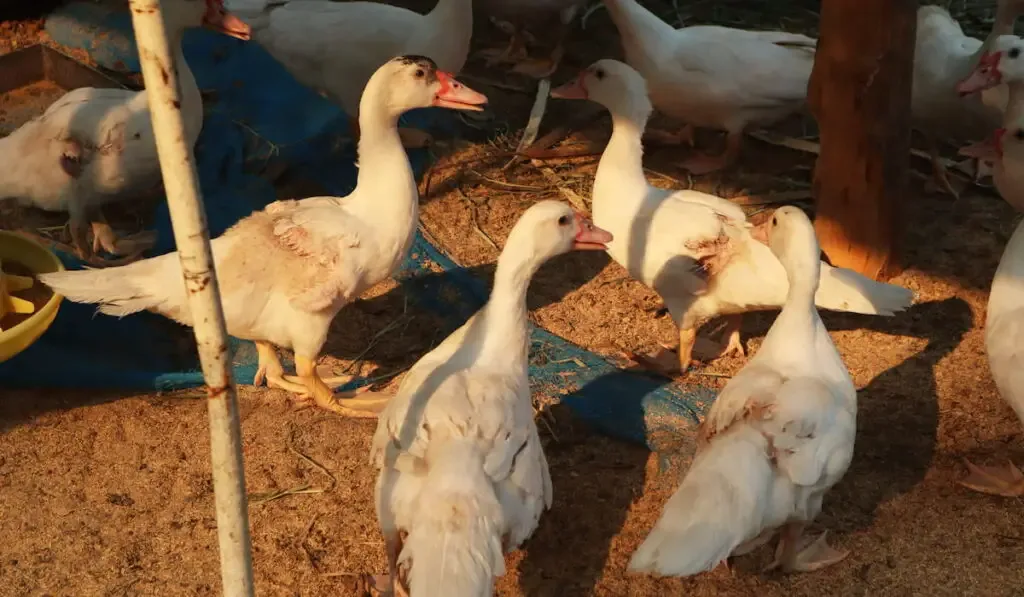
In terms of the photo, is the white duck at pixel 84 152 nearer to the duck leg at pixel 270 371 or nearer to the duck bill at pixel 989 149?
the duck leg at pixel 270 371

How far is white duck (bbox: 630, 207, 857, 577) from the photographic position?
2879 mm

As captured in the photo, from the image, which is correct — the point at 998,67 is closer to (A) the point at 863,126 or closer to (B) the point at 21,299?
(A) the point at 863,126

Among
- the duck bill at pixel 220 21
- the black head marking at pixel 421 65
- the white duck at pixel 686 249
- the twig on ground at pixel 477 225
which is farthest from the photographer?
the twig on ground at pixel 477 225

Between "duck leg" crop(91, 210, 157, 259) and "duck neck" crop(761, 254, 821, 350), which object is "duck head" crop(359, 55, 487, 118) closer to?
"duck leg" crop(91, 210, 157, 259)

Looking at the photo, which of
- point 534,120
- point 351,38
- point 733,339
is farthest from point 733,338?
point 351,38

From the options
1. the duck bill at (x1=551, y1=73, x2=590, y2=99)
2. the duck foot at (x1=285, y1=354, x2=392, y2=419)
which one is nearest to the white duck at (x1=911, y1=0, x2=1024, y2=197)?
the duck bill at (x1=551, y1=73, x2=590, y2=99)

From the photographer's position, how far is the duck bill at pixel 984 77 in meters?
5.18

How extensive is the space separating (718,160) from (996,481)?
288cm

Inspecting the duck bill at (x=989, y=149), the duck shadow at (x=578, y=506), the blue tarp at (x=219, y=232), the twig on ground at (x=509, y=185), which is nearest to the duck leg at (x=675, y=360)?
the blue tarp at (x=219, y=232)

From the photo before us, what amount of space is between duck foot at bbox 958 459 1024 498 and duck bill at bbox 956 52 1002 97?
228cm

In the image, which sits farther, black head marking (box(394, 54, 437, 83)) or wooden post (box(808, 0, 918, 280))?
wooden post (box(808, 0, 918, 280))

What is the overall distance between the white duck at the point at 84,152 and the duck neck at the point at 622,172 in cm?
176

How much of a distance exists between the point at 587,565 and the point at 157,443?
5.75 feet

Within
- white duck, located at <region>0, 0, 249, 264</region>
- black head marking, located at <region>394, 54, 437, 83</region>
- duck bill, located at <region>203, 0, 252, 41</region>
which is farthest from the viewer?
white duck, located at <region>0, 0, 249, 264</region>
